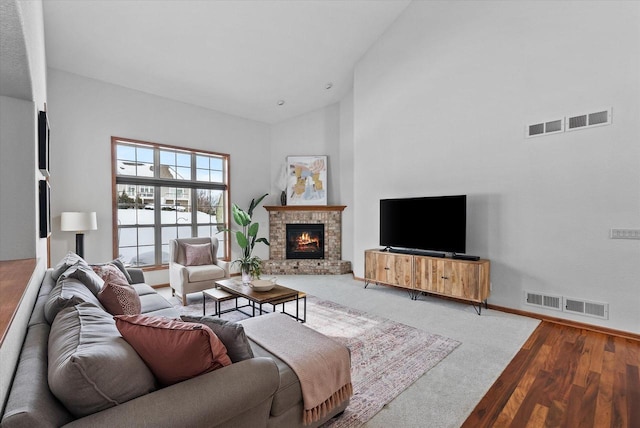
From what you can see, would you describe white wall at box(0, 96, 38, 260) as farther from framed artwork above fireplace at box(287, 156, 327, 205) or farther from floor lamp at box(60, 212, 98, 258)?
framed artwork above fireplace at box(287, 156, 327, 205)

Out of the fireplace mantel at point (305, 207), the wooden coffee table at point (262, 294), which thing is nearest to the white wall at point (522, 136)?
the fireplace mantel at point (305, 207)

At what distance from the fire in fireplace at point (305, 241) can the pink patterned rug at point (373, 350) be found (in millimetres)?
2500

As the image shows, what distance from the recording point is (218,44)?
4.61 m

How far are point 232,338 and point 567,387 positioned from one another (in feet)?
8.19

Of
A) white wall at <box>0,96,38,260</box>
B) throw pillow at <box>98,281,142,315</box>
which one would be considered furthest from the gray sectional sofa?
white wall at <box>0,96,38,260</box>

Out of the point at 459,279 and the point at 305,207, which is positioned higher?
the point at 305,207

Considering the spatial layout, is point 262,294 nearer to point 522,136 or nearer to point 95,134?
point 522,136

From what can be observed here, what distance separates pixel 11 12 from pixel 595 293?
5.09 meters

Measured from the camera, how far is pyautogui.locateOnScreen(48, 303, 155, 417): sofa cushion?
A: 40.9 inches

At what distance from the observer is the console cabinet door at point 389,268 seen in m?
4.63

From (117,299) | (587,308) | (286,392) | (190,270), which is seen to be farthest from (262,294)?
(587,308)

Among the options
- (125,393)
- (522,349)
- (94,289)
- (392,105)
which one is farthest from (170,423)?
(392,105)

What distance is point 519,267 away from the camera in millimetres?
3943

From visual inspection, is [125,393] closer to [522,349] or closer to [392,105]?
[522,349]
